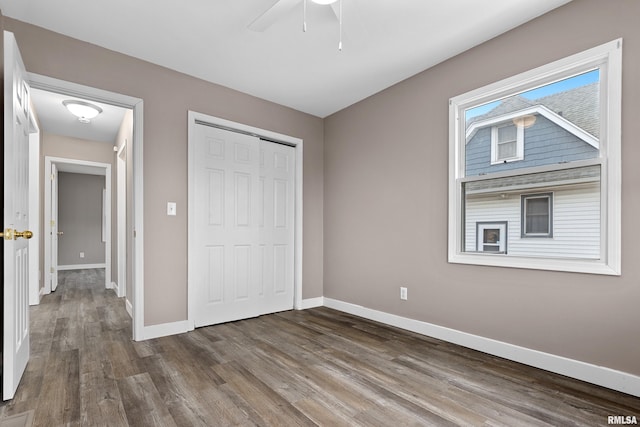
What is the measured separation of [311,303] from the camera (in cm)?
416

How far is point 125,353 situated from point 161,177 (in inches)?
59.5

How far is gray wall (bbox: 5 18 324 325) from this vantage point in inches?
100

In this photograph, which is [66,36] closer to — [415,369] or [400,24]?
[400,24]

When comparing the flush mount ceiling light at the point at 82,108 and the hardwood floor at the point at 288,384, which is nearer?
the hardwood floor at the point at 288,384

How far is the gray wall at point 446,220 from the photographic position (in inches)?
77.4

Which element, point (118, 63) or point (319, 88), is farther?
point (319, 88)

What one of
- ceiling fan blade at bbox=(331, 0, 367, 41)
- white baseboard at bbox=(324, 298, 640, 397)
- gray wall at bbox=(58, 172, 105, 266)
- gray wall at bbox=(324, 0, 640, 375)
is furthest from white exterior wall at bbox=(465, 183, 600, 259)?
gray wall at bbox=(58, 172, 105, 266)

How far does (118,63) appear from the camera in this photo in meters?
2.81

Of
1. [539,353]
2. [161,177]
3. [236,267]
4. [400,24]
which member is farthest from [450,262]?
[161,177]

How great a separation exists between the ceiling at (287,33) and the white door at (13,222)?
68 centimetres

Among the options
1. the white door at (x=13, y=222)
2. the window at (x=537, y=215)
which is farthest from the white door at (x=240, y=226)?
the window at (x=537, y=215)

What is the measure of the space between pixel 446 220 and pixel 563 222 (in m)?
0.85

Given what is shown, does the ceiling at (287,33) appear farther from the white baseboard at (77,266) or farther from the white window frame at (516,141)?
the white baseboard at (77,266)

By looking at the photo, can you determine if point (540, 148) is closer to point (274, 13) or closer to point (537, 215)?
point (537, 215)
